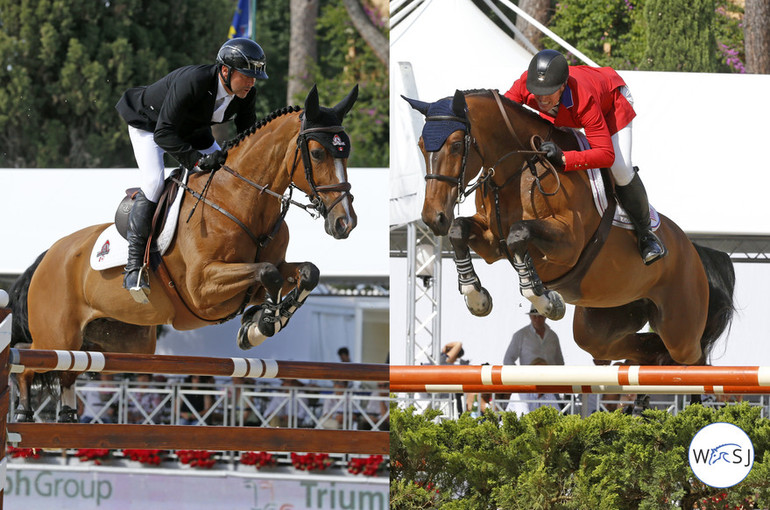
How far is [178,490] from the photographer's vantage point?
3.36 m

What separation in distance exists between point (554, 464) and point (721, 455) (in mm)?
511

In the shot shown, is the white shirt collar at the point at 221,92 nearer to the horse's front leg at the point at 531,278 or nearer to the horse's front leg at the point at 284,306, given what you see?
the horse's front leg at the point at 284,306

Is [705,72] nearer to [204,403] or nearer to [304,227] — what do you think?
[304,227]

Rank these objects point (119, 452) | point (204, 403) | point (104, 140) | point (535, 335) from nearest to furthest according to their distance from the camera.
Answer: point (535, 335) → point (104, 140) → point (119, 452) → point (204, 403)

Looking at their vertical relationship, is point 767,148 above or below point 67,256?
above

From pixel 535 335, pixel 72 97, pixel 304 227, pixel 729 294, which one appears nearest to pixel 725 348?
pixel 729 294

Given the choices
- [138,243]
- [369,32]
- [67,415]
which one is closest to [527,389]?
[138,243]

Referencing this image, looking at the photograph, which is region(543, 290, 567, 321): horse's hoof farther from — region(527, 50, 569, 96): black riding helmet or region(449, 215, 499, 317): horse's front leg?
region(527, 50, 569, 96): black riding helmet

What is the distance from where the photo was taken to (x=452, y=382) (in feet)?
6.88

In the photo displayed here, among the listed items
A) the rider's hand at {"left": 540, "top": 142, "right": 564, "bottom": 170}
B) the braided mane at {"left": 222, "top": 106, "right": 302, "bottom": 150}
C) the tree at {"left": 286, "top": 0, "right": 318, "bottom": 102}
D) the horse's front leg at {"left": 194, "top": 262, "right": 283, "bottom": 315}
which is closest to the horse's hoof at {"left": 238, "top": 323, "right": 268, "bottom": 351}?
the horse's front leg at {"left": 194, "top": 262, "right": 283, "bottom": 315}

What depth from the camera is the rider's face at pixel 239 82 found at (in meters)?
2.54

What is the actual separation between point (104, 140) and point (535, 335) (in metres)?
1.70

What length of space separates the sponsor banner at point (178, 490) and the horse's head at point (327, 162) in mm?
1396

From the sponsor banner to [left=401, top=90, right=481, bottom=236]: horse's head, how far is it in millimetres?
1575
